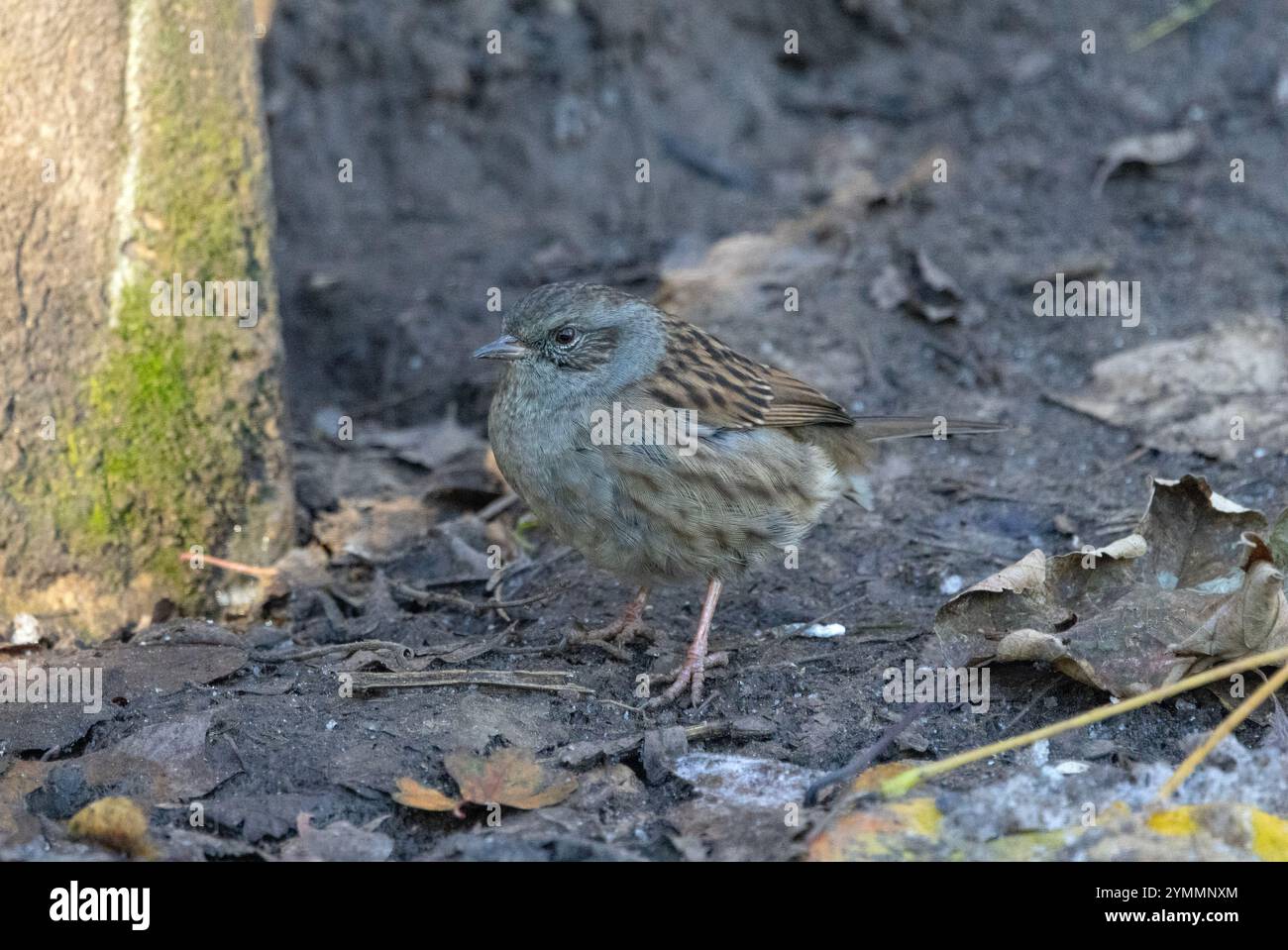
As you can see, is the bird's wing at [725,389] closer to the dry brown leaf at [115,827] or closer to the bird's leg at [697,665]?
the bird's leg at [697,665]

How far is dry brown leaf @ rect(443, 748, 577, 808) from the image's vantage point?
3998mm

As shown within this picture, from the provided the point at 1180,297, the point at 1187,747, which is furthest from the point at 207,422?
the point at 1180,297

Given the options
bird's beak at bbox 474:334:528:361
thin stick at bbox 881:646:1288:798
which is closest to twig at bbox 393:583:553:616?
bird's beak at bbox 474:334:528:361

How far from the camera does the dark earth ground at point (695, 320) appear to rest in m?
4.27

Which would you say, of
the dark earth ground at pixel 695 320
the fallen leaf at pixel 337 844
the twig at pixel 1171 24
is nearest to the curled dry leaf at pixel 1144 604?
the dark earth ground at pixel 695 320

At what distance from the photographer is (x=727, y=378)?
551 cm

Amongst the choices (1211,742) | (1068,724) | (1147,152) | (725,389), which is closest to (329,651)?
(725,389)

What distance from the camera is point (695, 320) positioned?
7.36m

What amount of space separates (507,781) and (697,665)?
1029 millimetres

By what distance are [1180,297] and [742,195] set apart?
267cm

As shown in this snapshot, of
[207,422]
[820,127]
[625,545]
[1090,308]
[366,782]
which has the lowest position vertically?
[366,782]

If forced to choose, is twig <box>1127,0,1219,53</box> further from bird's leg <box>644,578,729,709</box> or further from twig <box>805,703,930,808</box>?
twig <box>805,703,930,808</box>

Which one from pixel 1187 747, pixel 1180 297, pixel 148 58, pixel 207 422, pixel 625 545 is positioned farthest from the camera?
pixel 1180 297

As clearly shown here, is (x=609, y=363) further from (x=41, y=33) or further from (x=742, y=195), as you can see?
(x=742, y=195)
